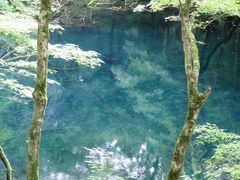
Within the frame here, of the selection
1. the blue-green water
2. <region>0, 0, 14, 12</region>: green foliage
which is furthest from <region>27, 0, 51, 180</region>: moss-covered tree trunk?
the blue-green water

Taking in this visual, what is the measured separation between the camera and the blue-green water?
57.6 feet

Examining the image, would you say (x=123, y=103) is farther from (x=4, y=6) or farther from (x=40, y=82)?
(x=40, y=82)

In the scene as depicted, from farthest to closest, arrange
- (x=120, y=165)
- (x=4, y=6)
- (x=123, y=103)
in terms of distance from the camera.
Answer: (x=123, y=103), (x=120, y=165), (x=4, y=6)

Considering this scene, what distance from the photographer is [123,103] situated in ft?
80.9

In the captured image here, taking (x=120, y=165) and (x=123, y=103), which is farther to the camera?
(x=123, y=103)

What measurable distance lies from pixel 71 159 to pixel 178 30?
3179cm

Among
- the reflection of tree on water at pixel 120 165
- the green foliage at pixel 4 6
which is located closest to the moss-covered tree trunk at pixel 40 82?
the green foliage at pixel 4 6

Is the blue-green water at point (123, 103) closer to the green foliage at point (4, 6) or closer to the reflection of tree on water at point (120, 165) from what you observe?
the reflection of tree on water at point (120, 165)

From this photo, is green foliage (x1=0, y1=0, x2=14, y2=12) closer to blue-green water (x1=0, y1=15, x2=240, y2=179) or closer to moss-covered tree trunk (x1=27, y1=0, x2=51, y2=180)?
blue-green water (x1=0, y1=15, x2=240, y2=179)

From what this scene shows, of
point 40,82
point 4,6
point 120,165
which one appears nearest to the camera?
point 40,82

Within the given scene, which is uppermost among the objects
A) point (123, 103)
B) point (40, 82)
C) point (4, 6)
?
point (4, 6)

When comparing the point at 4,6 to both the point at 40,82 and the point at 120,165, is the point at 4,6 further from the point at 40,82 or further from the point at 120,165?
the point at 120,165

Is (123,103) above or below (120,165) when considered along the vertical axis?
below

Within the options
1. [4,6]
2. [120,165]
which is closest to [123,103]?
[120,165]
